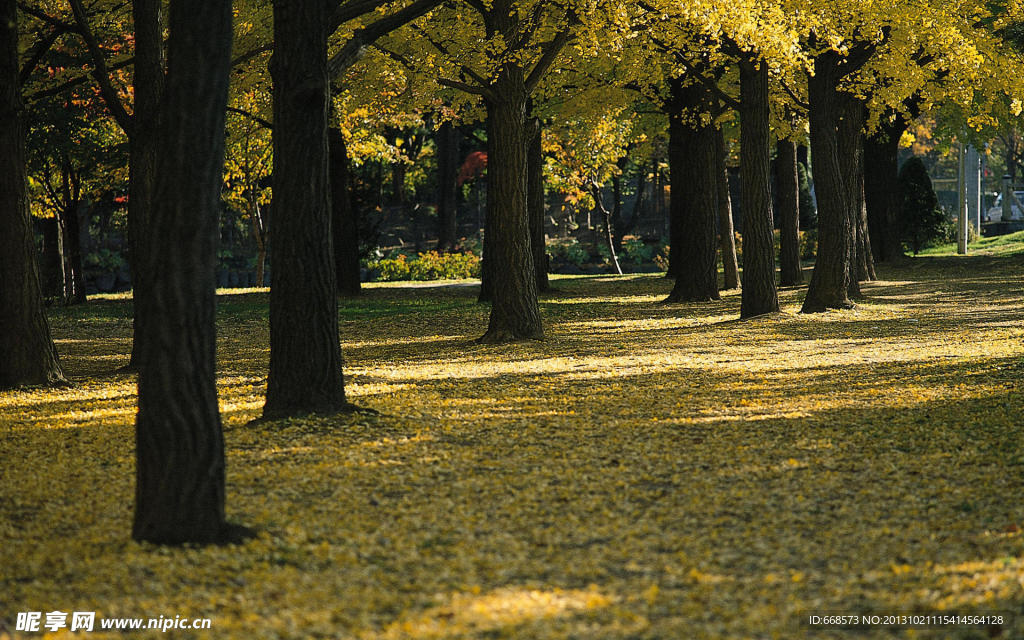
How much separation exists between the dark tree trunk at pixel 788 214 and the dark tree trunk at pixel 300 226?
1614cm

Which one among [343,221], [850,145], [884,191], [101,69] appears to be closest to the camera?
[101,69]

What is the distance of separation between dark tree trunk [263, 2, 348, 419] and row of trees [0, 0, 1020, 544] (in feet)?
0.05

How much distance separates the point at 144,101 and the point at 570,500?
260 inches

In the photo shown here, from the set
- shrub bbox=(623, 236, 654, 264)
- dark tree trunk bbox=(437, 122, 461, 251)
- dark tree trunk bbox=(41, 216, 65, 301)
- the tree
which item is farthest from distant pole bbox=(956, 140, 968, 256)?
the tree

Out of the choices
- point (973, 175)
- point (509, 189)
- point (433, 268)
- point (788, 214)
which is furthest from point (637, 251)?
point (509, 189)

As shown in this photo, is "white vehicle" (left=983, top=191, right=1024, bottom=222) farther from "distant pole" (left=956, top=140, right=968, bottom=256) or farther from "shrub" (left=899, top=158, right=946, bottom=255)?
"distant pole" (left=956, top=140, right=968, bottom=256)

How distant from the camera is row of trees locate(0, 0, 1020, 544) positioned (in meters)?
4.80

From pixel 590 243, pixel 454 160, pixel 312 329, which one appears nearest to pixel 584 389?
pixel 312 329

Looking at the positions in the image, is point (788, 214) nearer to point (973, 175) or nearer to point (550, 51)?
point (550, 51)

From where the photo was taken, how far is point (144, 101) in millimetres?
10031

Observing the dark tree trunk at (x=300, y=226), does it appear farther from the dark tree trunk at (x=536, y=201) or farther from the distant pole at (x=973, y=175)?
the distant pole at (x=973, y=175)

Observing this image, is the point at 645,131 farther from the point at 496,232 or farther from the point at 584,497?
the point at 584,497

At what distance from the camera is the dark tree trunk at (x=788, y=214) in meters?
22.5

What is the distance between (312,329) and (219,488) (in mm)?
3224
